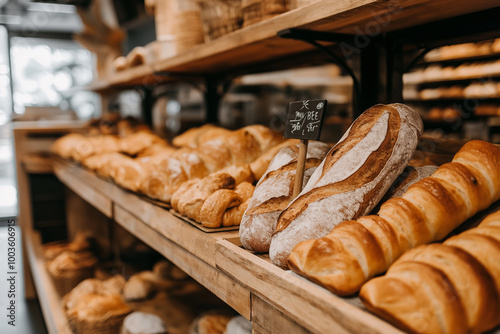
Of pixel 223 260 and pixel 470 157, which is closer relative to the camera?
pixel 470 157

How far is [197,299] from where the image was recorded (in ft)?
7.73

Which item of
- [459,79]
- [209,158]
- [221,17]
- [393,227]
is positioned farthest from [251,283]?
[459,79]

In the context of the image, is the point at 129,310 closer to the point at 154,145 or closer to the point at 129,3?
the point at 154,145

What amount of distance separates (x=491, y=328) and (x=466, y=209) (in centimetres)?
26

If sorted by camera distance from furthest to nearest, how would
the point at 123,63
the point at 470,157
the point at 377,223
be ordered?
the point at 123,63, the point at 470,157, the point at 377,223

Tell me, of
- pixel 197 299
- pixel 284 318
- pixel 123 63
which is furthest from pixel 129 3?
pixel 284 318

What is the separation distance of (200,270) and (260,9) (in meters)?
0.84

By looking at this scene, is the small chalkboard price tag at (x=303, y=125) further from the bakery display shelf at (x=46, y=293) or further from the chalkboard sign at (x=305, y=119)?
the bakery display shelf at (x=46, y=293)

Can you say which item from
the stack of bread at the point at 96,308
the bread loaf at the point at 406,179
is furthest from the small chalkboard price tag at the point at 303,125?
the stack of bread at the point at 96,308

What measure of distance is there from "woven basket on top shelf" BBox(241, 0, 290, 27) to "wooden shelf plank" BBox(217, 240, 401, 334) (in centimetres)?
79

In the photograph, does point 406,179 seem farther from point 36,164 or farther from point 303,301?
point 36,164

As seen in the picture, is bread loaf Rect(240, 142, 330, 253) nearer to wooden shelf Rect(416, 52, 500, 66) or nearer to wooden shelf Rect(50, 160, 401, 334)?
wooden shelf Rect(50, 160, 401, 334)

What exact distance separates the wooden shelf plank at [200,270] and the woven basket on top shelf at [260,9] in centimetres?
74

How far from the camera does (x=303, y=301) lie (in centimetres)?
72
